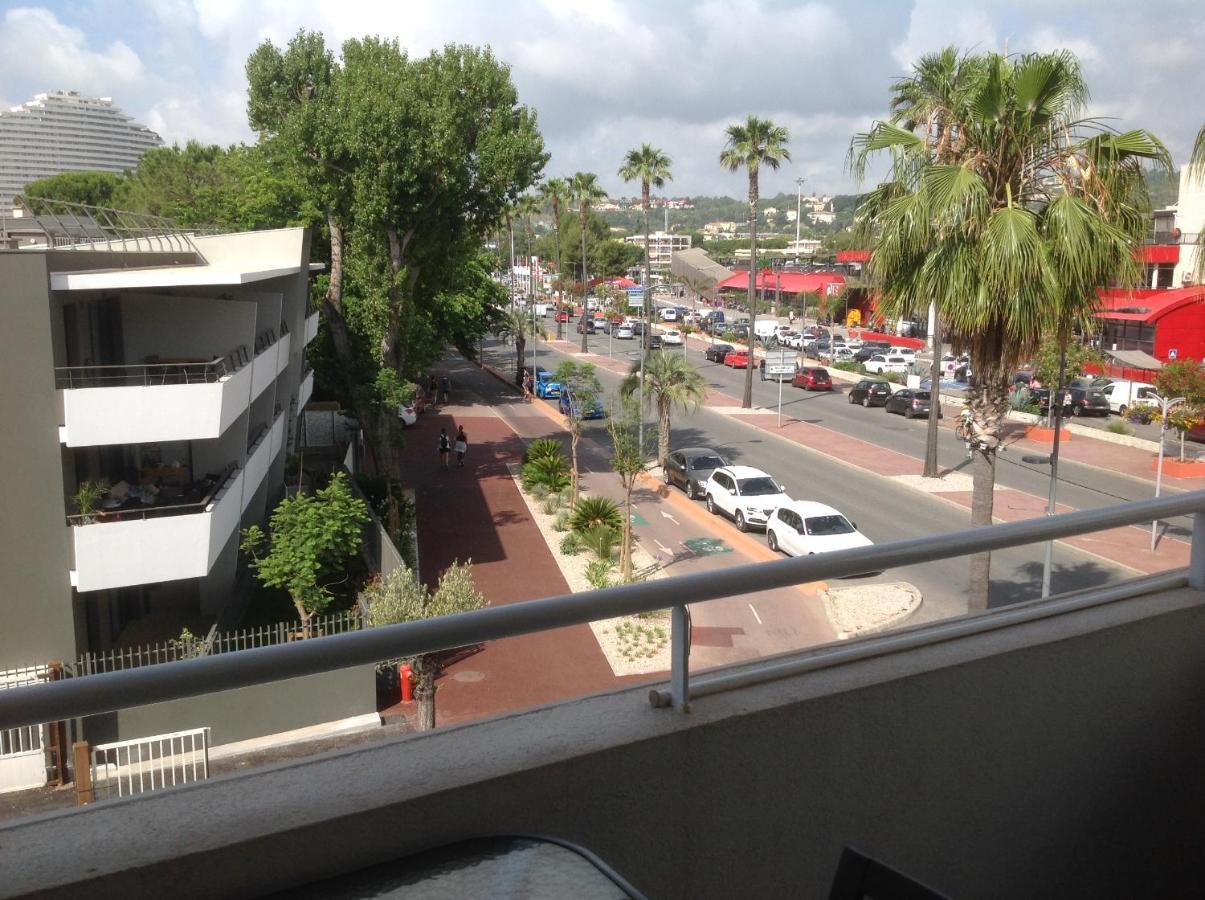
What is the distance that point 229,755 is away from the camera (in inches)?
96.3

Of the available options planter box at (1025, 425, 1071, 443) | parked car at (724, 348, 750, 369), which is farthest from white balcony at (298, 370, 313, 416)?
parked car at (724, 348, 750, 369)

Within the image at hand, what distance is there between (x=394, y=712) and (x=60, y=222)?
769 inches

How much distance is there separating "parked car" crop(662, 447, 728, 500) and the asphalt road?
7.74ft

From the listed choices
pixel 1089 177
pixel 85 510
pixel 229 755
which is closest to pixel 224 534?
pixel 85 510

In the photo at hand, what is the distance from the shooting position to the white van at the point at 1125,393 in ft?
123

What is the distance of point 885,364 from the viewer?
5669 centimetres

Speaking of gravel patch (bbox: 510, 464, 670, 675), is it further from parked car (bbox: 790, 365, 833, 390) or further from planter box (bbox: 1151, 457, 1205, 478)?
parked car (bbox: 790, 365, 833, 390)

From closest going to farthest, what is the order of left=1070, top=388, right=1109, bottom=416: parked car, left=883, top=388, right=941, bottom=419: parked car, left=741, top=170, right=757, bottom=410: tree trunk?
1. left=1070, top=388, right=1109, bottom=416: parked car
2. left=883, top=388, right=941, bottom=419: parked car
3. left=741, top=170, right=757, bottom=410: tree trunk

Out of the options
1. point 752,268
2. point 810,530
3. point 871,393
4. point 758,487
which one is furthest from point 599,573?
point 871,393

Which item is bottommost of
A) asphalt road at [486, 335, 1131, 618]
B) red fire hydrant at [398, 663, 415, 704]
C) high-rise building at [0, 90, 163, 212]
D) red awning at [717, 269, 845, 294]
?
asphalt road at [486, 335, 1131, 618]

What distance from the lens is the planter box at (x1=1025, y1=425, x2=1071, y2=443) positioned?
1407 inches

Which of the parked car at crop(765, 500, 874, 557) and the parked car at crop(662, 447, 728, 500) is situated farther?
the parked car at crop(662, 447, 728, 500)

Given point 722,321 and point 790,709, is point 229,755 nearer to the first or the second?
point 790,709

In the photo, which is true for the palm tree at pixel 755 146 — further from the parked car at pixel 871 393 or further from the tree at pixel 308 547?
the tree at pixel 308 547
